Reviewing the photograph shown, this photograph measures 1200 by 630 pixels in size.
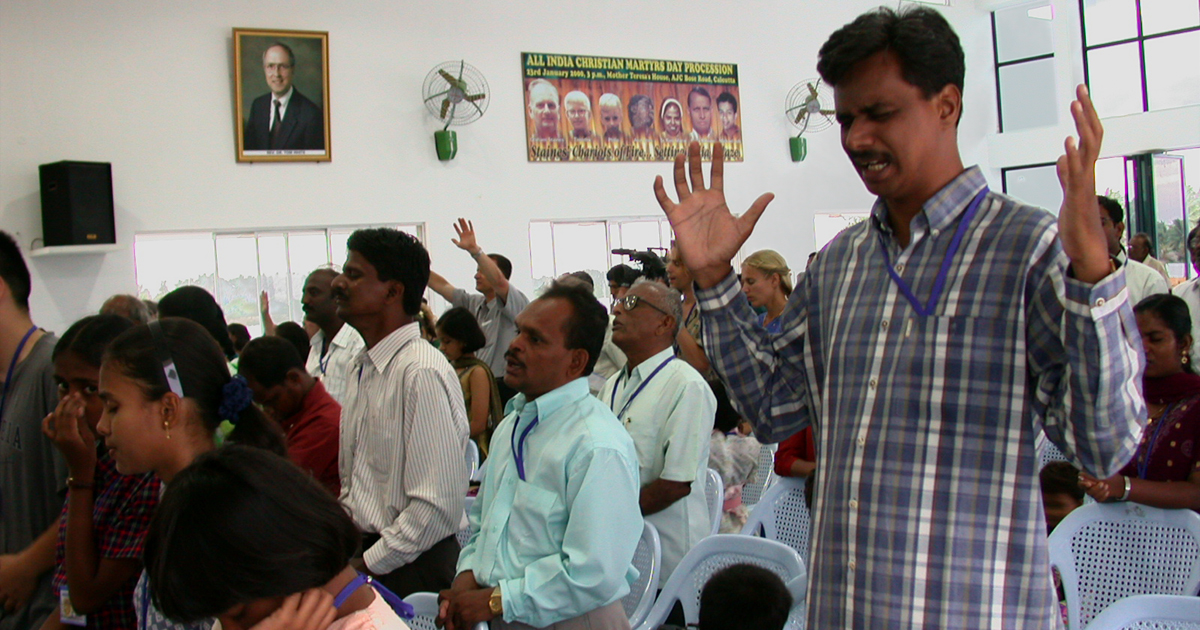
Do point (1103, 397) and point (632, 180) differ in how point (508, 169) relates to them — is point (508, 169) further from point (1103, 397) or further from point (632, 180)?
point (1103, 397)

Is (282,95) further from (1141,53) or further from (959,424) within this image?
(1141,53)

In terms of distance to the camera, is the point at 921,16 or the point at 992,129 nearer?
the point at 921,16

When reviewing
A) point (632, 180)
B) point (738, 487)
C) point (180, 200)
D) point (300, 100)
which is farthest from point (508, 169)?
point (738, 487)

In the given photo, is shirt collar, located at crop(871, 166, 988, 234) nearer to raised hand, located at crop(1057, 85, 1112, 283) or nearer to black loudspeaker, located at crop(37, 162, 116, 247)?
raised hand, located at crop(1057, 85, 1112, 283)

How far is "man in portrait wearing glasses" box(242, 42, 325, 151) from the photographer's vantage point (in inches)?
351

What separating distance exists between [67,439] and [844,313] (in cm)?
166

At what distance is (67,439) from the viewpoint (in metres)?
2.06

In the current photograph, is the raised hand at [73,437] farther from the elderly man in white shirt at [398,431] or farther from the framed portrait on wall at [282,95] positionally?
the framed portrait on wall at [282,95]

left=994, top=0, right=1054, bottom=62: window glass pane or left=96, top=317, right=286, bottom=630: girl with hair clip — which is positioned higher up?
left=994, top=0, right=1054, bottom=62: window glass pane

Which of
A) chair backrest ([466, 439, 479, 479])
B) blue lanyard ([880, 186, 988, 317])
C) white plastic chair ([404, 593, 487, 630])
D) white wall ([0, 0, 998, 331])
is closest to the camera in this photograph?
blue lanyard ([880, 186, 988, 317])

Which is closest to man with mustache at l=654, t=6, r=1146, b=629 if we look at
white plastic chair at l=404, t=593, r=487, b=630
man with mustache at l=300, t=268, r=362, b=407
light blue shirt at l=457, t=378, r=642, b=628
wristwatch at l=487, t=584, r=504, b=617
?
light blue shirt at l=457, t=378, r=642, b=628

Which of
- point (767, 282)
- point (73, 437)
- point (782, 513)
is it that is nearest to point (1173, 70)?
point (767, 282)

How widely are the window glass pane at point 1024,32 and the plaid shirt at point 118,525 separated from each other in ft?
46.4

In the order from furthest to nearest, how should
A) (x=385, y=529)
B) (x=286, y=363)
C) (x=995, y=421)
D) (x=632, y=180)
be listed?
(x=632, y=180), (x=286, y=363), (x=385, y=529), (x=995, y=421)
